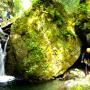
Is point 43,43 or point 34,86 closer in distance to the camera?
point 34,86

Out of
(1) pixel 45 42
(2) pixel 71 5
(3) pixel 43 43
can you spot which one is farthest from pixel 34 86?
(2) pixel 71 5

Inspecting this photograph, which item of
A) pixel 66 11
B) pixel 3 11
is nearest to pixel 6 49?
pixel 66 11

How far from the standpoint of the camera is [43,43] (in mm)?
21094

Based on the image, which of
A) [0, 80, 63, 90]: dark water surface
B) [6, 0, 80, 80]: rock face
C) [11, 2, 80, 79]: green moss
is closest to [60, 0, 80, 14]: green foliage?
[6, 0, 80, 80]: rock face

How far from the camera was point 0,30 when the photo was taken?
982 inches

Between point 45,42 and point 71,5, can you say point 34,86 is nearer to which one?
point 45,42

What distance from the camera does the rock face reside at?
20.9 m

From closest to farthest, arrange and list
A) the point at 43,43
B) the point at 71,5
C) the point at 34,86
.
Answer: the point at 34,86 < the point at 43,43 < the point at 71,5

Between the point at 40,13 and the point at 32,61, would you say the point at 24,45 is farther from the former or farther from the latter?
the point at 40,13

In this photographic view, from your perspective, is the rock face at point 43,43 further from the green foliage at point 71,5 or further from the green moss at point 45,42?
the green foliage at point 71,5

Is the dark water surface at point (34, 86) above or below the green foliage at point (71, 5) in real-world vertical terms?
below

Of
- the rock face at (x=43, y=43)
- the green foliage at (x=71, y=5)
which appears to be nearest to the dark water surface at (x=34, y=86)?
the rock face at (x=43, y=43)

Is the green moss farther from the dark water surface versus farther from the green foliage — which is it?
the dark water surface

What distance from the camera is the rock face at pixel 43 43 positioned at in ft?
68.5
